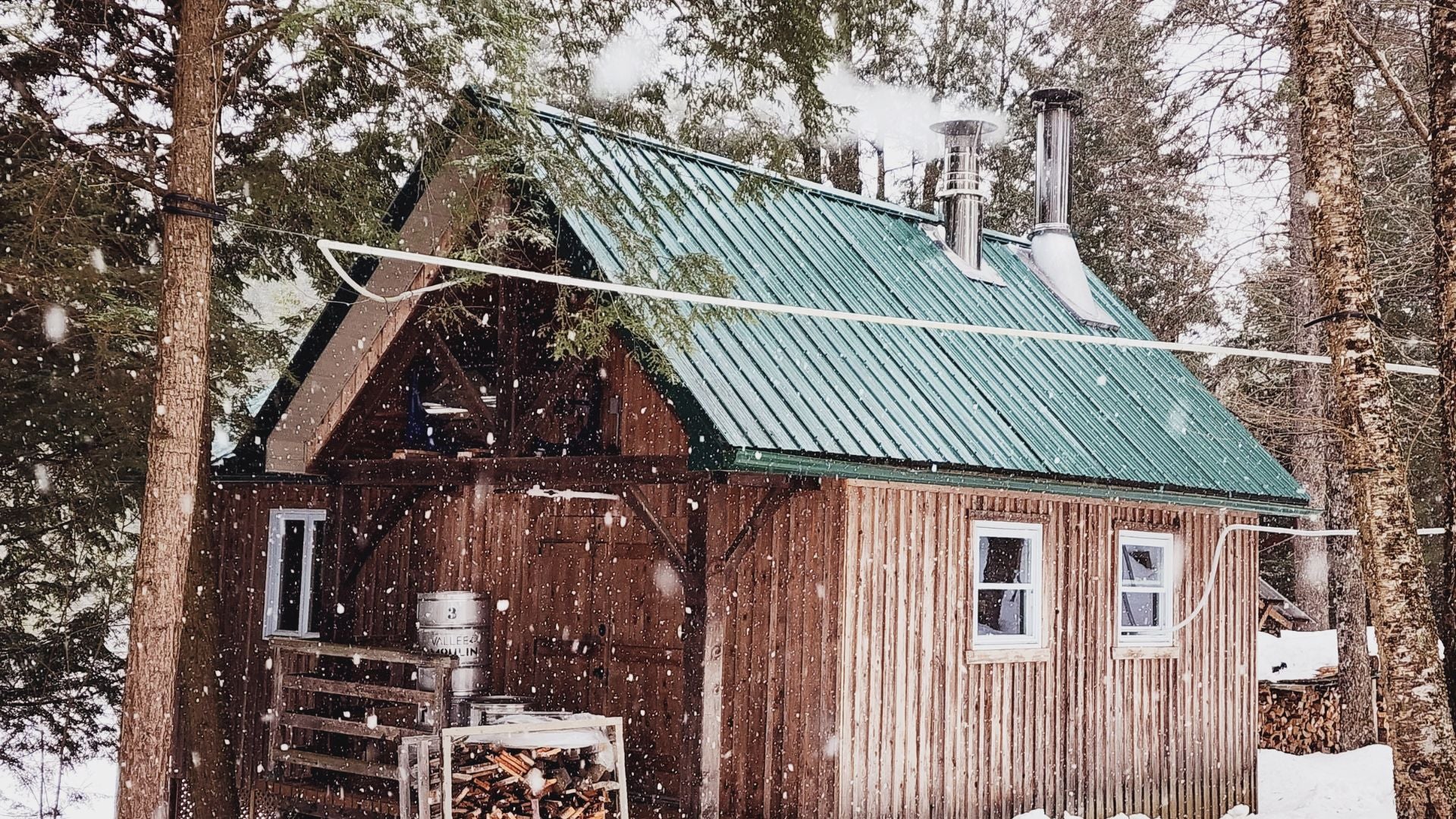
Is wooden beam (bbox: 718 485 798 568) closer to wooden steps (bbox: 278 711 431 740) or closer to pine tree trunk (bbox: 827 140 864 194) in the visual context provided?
wooden steps (bbox: 278 711 431 740)

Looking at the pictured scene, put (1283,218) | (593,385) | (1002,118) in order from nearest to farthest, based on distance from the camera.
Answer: (593,385) → (1283,218) → (1002,118)

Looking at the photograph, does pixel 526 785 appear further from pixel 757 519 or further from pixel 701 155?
pixel 701 155

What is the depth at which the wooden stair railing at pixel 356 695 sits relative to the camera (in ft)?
27.7

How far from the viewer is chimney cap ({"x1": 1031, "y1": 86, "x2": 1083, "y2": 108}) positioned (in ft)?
46.1

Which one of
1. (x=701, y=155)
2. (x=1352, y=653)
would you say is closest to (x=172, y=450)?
(x=701, y=155)

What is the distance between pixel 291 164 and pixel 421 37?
3737mm

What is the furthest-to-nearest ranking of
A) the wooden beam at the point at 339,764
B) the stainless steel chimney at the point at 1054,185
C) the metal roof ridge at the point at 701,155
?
the stainless steel chimney at the point at 1054,185, the metal roof ridge at the point at 701,155, the wooden beam at the point at 339,764

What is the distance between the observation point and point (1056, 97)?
1407 cm

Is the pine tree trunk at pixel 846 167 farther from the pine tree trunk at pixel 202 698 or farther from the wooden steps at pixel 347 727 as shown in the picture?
the wooden steps at pixel 347 727

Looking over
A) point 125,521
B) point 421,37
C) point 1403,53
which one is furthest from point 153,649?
point 1403,53

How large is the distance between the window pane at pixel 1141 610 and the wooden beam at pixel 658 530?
497 cm

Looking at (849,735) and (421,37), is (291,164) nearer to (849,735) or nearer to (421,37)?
(421,37)

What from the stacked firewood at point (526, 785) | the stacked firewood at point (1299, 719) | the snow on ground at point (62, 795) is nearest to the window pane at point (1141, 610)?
the stacked firewood at point (1299, 719)

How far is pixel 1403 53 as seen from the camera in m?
11.1
